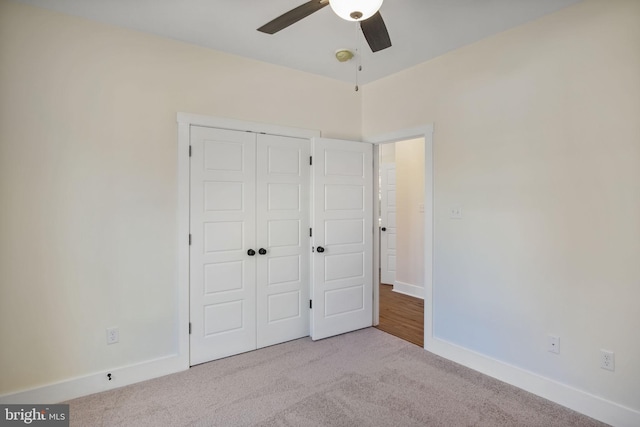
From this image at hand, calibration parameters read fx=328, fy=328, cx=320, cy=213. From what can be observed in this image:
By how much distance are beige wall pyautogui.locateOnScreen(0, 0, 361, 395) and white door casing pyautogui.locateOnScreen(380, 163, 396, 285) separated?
3418mm

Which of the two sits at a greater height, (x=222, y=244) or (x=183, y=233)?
(x=183, y=233)

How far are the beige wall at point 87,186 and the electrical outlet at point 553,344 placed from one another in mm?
2873

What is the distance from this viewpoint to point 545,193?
2354mm

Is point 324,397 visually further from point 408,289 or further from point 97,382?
point 408,289

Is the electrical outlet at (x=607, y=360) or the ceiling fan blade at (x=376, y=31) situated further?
the electrical outlet at (x=607, y=360)

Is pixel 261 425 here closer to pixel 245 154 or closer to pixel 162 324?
pixel 162 324

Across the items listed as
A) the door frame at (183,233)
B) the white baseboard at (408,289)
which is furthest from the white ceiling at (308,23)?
the white baseboard at (408,289)

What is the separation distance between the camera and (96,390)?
95.0 inches

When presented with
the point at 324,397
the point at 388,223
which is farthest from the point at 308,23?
the point at 388,223

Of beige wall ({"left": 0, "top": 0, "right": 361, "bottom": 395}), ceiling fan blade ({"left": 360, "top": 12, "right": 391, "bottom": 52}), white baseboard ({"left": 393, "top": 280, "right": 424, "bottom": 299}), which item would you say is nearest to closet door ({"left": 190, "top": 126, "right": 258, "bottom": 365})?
beige wall ({"left": 0, "top": 0, "right": 361, "bottom": 395})

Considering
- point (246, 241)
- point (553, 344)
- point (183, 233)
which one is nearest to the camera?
point (553, 344)

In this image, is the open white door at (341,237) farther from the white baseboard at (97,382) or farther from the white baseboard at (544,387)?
the white baseboard at (97,382)

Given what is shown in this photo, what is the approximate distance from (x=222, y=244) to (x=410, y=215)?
10.5 feet

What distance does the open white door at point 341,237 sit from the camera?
10.9ft
